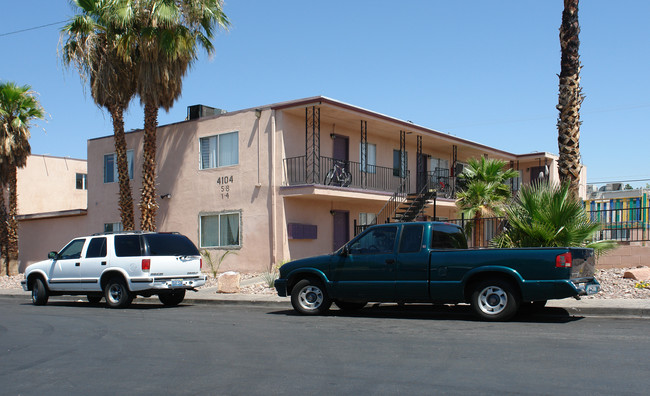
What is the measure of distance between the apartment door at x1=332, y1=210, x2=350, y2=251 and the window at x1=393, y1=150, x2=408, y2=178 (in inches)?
157

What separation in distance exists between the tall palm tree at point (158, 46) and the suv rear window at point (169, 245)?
7.99 m

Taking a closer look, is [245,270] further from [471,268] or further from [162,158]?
[471,268]

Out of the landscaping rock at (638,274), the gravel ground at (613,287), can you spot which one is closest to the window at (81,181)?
the gravel ground at (613,287)

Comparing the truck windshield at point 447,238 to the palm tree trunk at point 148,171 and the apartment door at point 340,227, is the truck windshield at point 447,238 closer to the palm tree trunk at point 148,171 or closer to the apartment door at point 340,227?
the apartment door at point 340,227

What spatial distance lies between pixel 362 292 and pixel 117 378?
18.9 feet

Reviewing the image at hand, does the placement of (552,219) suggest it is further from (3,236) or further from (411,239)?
(3,236)

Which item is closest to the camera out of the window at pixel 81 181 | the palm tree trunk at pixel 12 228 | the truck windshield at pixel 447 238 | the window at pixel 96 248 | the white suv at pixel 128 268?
the truck windshield at pixel 447 238

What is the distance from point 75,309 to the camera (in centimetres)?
1577

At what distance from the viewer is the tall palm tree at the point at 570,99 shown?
15.2 m

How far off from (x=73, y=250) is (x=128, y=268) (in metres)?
2.09

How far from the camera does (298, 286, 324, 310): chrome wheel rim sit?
499 inches

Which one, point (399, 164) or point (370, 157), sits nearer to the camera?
point (370, 157)

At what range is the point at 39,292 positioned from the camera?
16.9 metres

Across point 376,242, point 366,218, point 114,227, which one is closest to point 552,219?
point 376,242
